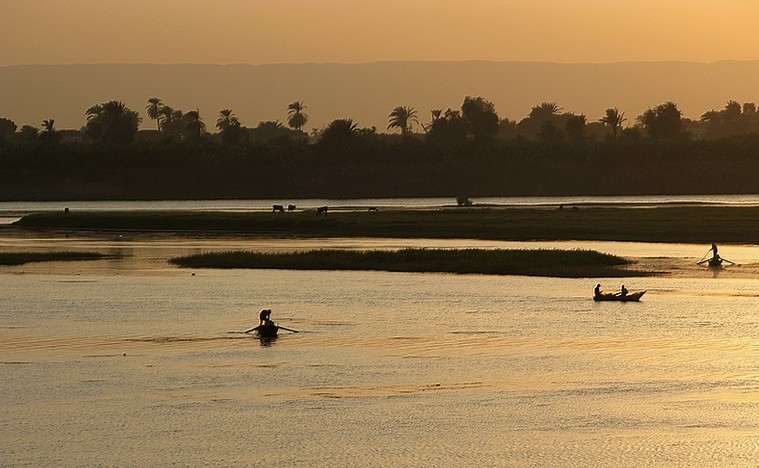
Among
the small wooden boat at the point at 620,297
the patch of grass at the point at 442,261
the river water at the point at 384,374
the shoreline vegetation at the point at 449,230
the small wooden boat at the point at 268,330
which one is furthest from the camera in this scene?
the shoreline vegetation at the point at 449,230

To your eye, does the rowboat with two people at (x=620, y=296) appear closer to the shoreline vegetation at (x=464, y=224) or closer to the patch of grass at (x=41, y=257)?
the shoreline vegetation at (x=464, y=224)

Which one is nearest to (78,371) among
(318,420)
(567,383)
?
(318,420)

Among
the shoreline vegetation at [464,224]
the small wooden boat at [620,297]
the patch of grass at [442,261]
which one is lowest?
the small wooden boat at [620,297]

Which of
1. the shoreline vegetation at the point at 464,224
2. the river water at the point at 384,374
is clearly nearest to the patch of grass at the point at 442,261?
the river water at the point at 384,374

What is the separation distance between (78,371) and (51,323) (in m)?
11.4

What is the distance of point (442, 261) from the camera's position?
234ft

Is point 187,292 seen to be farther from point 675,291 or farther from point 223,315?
point 675,291

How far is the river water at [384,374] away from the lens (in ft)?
94.6

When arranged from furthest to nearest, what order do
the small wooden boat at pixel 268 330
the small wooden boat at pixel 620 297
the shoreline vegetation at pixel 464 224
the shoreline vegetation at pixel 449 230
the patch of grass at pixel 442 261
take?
1. the shoreline vegetation at pixel 464 224
2. the shoreline vegetation at pixel 449 230
3. the patch of grass at pixel 442 261
4. the small wooden boat at pixel 620 297
5. the small wooden boat at pixel 268 330

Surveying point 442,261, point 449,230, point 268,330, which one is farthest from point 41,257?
point 268,330

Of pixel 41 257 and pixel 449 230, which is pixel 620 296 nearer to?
A: pixel 41 257

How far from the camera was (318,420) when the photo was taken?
3134 centimetres

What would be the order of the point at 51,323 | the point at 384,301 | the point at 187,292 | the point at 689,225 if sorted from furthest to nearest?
1. the point at 689,225
2. the point at 187,292
3. the point at 384,301
4. the point at 51,323

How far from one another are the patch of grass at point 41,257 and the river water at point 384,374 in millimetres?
13621
